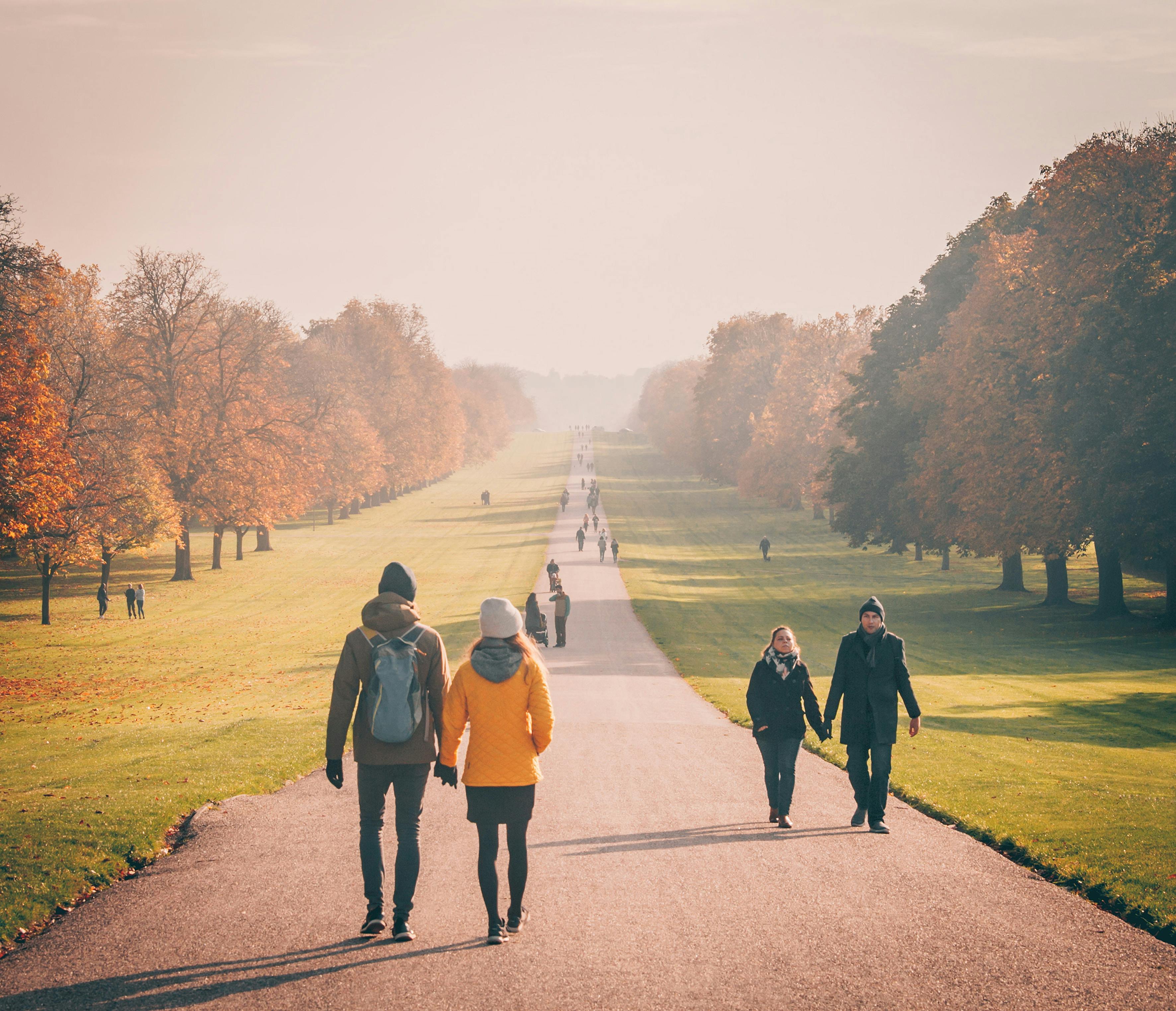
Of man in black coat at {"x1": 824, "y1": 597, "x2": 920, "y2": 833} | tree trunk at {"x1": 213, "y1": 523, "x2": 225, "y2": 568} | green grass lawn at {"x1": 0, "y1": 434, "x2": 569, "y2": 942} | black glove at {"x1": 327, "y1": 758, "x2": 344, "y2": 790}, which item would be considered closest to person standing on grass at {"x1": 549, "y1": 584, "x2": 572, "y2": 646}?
green grass lawn at {"x1": 0, "y1": 434, "x2": 569, "y2": 942}

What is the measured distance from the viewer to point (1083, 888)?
7.86 meters

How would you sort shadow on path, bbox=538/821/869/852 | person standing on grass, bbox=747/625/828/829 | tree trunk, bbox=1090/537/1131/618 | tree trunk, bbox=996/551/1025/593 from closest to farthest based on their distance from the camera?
shadow on path, bbox=538/821/869/852 < person standing on grass, bbox=747/625/828/829 < tree trunk, bbox=1090/537/1131/618 < tree trunk, bbox=996/551/1025/593

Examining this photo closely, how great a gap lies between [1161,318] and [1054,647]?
9.49m

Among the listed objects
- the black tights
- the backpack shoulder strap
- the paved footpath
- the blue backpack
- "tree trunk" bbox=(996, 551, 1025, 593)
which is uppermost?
the backpack shoulder strap

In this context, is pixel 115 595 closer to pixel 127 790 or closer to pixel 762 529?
pixel 127 790

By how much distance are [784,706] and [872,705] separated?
817 mm

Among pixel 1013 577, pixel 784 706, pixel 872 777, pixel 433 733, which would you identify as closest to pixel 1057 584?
pixel 1013 577

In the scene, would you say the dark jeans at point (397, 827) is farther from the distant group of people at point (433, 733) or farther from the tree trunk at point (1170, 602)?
the tree trunk at point (1170, 602)

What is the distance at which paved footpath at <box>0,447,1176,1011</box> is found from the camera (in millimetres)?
5750

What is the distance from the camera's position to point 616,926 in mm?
6734

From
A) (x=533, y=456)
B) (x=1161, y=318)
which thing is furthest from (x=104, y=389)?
(x=533, y=456)

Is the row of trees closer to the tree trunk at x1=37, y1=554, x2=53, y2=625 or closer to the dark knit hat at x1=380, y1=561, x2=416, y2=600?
the tree trunk at x1=37, y1=554, x2=53, y2=625

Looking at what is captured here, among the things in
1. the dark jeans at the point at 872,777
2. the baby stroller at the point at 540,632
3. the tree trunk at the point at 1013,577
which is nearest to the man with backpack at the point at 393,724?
the dark jeans at the point at 872,777

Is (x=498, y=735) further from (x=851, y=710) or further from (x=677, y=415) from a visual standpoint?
(x=677, y=415)
